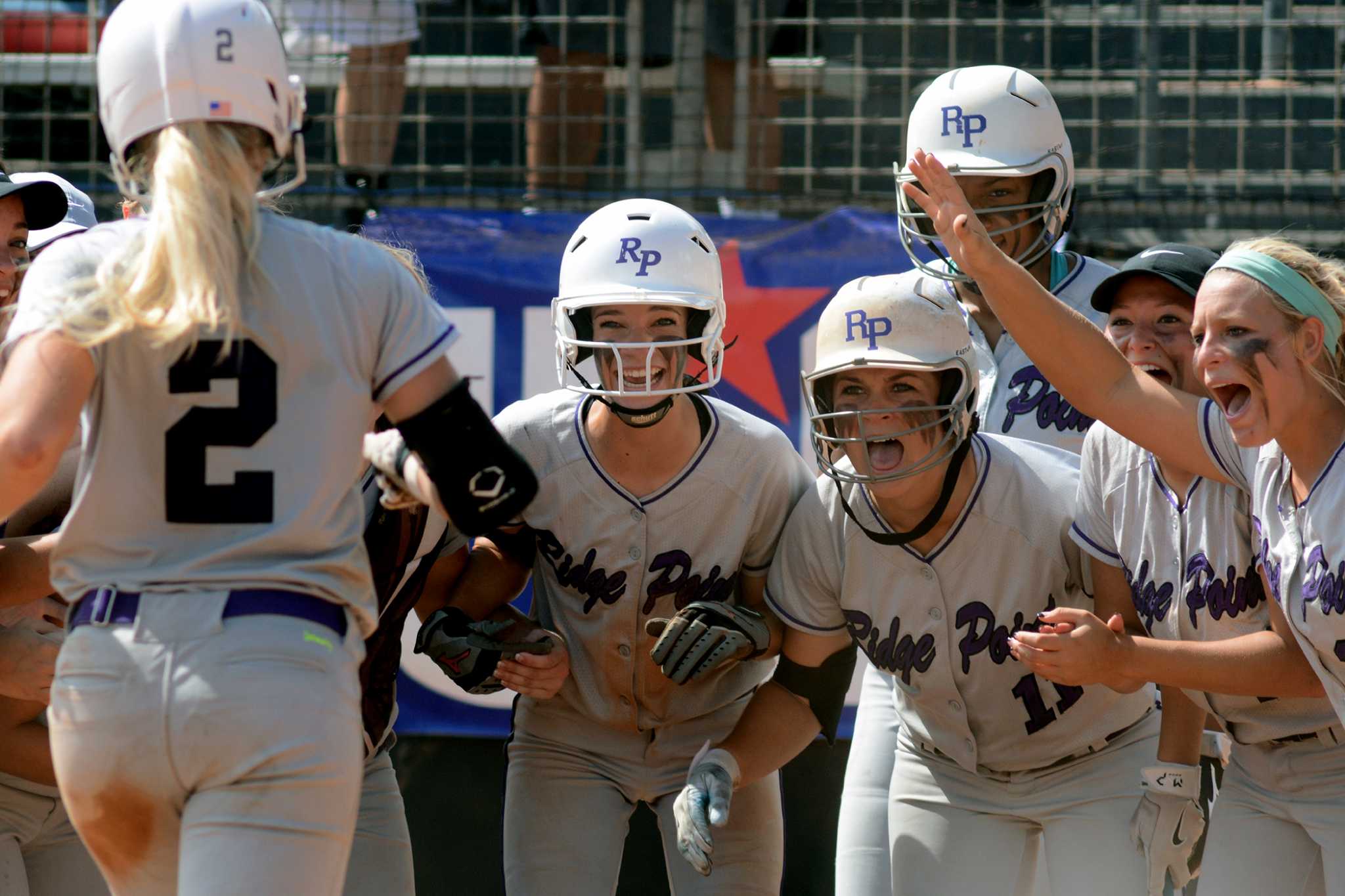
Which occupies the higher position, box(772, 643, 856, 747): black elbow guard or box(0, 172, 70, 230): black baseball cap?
box(0, 172, 70, 230): black baseball cap

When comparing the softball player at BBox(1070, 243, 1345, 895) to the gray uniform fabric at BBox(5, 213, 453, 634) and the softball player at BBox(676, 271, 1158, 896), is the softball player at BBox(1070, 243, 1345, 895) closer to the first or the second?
the softball player at BBox(676, 271, 1158, 896)

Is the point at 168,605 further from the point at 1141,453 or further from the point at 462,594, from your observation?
A: the point at 1141,453

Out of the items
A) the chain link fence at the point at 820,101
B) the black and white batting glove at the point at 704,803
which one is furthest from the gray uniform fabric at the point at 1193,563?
the chain link fence at the point at 820,101

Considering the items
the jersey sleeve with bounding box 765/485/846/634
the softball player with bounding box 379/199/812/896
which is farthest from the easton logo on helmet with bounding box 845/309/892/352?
the jersey sleeve with bounding box 765/485/846/634

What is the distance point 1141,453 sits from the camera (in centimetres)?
313

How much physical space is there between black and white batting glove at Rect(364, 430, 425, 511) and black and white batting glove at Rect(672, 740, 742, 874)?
1096 millimetres

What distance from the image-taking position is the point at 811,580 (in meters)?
3.37

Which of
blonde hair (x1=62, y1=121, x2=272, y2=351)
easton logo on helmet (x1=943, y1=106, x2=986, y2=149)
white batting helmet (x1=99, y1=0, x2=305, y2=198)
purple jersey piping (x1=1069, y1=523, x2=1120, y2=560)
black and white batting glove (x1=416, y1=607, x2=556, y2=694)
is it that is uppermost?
easton logo on helmet (x1=943, y1=106, x2=986, y2=149)

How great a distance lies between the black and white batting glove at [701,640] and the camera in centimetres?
319

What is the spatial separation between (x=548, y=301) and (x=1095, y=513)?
2.42 meters

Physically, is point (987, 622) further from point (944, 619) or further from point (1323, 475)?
point (1323, 475)

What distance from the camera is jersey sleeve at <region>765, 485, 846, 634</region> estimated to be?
337 cm

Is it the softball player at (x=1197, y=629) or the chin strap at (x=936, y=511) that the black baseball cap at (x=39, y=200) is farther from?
the softball player at (x=1197, y=629)

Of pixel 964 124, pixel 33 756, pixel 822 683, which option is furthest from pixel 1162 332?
pixel 33 756
